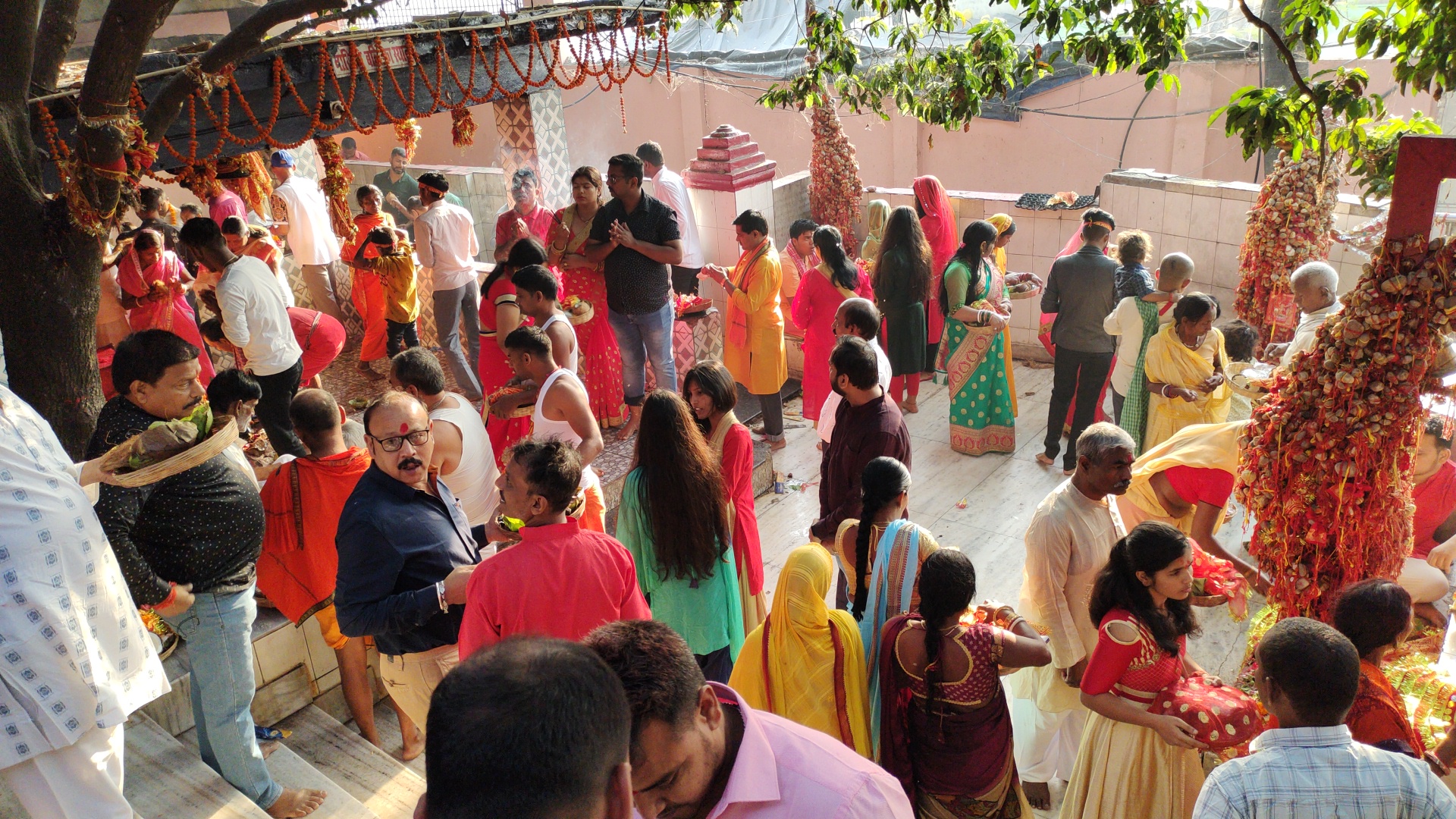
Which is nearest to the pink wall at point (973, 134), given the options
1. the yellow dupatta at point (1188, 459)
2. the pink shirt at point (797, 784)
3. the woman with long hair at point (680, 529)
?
the yellow dupatta at point (1188, 459)

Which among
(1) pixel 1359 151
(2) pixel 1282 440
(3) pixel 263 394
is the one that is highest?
(1) pixel 1359 151

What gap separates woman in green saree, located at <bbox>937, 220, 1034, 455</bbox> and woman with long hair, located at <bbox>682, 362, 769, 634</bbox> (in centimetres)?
318

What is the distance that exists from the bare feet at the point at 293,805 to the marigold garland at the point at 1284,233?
281 inches

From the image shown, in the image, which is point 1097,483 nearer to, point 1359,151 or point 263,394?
point 1359,151

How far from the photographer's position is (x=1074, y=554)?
3754 millimetres

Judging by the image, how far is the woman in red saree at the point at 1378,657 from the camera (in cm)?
289

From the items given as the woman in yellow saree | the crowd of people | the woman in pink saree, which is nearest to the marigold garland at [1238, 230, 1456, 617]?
the crowd of people

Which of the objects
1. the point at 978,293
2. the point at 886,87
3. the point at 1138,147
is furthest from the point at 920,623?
the point at 1138,147

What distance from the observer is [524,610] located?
3027mm

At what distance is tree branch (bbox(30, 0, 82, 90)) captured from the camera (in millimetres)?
3885

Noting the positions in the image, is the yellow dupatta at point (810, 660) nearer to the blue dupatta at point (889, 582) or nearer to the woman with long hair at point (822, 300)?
the blue dupatta at point (889, 582)

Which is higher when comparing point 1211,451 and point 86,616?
point 86,616

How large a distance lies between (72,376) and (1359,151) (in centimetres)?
525

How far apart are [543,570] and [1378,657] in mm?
2615
